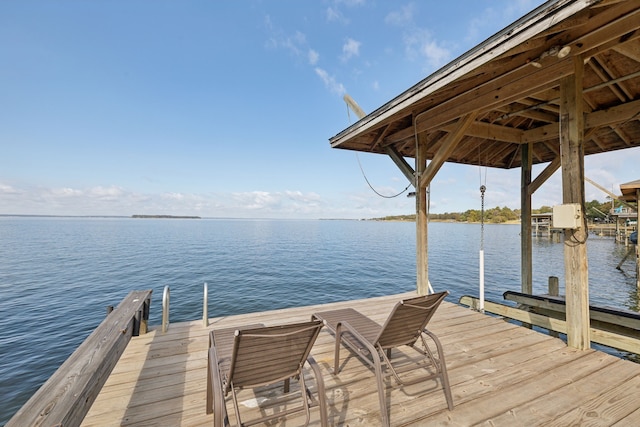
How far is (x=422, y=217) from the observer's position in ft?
15.5

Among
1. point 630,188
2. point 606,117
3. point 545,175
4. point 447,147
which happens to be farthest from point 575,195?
point 630,188

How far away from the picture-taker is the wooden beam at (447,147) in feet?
11.9

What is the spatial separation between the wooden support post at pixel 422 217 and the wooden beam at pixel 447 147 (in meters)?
0.14

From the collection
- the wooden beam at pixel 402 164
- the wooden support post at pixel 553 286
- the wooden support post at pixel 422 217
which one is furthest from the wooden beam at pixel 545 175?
the wooden beam at pixel 402 164

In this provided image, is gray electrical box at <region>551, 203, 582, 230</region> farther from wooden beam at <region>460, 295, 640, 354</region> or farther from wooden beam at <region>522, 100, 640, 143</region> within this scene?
wooden beam at <region>522, 100, 640, 143</region>

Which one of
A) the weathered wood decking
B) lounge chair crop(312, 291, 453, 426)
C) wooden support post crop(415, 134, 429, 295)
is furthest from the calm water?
lounge chair crop(312, 291, 453, 426)

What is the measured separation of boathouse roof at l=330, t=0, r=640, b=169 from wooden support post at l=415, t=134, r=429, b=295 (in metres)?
0.26

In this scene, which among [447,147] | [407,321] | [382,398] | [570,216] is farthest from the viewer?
[447,147]

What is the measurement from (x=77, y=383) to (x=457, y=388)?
9.31ft

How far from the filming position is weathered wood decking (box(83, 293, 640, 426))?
74.3 inches

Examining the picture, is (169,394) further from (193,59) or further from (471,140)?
(193,59)

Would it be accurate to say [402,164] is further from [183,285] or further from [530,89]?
[183,285]

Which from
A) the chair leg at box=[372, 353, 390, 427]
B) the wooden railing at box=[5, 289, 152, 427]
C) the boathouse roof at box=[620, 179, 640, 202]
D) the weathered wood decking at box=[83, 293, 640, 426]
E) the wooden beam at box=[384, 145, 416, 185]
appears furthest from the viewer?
the boathouse roof at box=[620, 179, 640, 202]

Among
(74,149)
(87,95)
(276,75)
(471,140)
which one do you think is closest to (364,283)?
(471,140)
